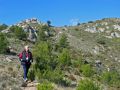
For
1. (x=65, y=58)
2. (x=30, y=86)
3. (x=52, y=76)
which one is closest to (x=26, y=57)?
(x=30, y=86)

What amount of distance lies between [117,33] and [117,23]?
888 cm

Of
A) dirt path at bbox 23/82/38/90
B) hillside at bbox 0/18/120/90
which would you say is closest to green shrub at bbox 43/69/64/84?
hillside at bbox 0/18/120/90

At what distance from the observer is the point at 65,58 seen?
1656 inches

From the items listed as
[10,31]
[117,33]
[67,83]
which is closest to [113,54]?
[10,31]

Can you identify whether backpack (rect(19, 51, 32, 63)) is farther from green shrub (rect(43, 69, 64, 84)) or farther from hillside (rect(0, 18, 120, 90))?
green shrub (rect(43, 69, 64, 84))

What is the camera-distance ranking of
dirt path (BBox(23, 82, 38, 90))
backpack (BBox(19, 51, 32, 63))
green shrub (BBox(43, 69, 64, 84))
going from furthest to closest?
1. green shrub (BBox(43, 69, 64, 84))
2. backpack (BBox(19, 51, 32, 63))
3. dirt path (BBox(23, 82, 38, 90))

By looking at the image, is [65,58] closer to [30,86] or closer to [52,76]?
[52,76]

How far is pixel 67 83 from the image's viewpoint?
26.3 metres

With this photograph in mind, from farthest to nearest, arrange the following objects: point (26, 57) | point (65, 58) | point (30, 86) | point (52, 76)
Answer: point (65, 58) < point (52, 76) < point (26, 57) < point (30, 86)

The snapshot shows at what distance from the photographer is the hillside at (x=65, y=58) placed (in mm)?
25703

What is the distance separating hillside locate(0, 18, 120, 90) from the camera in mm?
25703

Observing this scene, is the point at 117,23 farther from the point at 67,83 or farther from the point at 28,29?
the point at 67,83

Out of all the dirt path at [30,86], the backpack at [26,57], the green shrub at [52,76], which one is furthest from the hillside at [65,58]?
the backpack at [26,57]

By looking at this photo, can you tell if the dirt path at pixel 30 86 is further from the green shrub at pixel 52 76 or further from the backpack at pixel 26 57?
the green shrub at pixel 52 76
